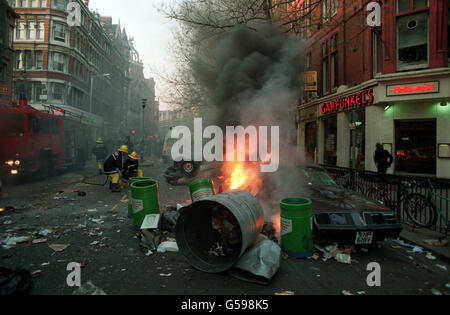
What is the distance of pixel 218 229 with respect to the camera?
3746 mm

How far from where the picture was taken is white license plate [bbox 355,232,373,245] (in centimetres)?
391

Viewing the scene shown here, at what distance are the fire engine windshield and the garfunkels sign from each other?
15.1 meters

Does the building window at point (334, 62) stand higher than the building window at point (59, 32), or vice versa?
the building window at point (59, 32)

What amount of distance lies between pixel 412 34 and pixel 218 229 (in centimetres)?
1267

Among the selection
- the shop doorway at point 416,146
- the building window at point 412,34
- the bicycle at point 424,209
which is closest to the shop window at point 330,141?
the shop doorway at point 416,146

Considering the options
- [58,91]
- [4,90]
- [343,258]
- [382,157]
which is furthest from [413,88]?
[58,91]

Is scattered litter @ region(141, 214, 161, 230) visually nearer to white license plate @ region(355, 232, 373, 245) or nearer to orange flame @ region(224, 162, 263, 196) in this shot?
orange flame @ region(224, 162, 263, 196)

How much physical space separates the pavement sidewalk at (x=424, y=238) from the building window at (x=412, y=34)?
8822 mm

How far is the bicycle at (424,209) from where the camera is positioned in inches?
205

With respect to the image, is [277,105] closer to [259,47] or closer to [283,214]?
[259,47]

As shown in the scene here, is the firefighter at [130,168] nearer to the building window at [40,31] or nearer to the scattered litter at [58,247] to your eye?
the scattered litter at [58,247]

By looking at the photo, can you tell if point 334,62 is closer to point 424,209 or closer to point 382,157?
point 382,157

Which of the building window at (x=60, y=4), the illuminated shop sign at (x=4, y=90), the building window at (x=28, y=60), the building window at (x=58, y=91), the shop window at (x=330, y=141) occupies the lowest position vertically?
the shop window at (x=330, y=141)
